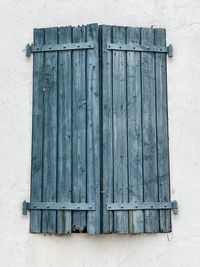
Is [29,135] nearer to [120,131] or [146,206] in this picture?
[120,131]

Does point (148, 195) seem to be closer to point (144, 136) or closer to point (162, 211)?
point (162, 211)

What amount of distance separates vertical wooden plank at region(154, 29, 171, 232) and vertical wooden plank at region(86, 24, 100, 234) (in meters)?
0.50

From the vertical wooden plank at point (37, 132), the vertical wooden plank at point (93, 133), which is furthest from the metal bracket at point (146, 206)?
the vertical wooden plank at point (37, 132)

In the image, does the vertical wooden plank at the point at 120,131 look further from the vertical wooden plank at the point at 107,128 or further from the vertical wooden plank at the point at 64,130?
the vertical wooden plank at the point at 64,130

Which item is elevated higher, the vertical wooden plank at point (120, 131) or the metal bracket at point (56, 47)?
the metal bracket at point (56, 47)

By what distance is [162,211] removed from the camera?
13.7ft

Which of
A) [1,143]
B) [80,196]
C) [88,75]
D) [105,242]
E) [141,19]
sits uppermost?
[141,19]

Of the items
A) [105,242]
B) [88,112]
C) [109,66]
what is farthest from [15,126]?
[105,242]

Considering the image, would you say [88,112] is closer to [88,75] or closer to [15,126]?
[88,75]

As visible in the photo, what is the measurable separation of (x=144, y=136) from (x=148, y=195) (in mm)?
462

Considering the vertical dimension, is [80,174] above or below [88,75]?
below

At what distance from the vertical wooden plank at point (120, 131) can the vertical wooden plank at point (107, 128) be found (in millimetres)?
33

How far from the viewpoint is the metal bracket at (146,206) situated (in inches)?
161

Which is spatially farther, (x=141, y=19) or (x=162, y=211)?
(x=141, y=19)
